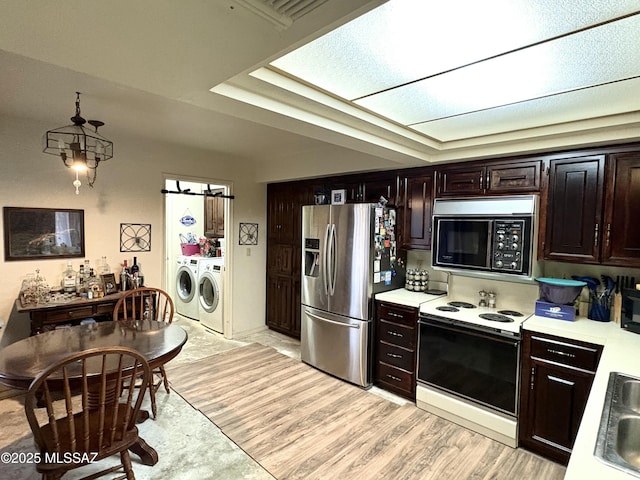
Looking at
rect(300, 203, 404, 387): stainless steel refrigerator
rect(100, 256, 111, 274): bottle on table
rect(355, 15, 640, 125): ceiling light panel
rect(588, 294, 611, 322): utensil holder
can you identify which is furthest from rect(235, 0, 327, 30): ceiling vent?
rect(100, 256, 111, 274): bottle on table

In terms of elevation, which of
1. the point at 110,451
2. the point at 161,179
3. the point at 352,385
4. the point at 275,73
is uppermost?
the point at 275,73

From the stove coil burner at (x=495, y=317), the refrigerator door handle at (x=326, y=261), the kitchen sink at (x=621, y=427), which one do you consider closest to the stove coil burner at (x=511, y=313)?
the stove coil burner at (x=495, y=317)

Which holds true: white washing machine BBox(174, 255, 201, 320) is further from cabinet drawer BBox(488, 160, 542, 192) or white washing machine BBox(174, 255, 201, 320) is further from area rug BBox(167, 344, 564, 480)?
cabinet drawer BBox(488, 160, 542, 192)

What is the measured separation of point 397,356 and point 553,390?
1217mm

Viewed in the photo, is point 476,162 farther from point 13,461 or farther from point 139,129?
point 13,461

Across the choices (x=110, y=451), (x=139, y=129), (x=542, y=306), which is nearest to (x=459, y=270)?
(x=542, y=306)

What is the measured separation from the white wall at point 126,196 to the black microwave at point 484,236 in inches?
105

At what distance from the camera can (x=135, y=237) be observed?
3613 millimetres

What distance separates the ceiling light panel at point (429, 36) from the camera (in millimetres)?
1211

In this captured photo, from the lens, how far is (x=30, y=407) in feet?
4.90

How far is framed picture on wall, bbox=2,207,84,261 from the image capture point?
9.48ft

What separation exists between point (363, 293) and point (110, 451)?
2185mm

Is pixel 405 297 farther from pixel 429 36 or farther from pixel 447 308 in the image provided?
pixel 429 36

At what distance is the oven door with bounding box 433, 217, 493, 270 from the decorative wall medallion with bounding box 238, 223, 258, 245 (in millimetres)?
2606
